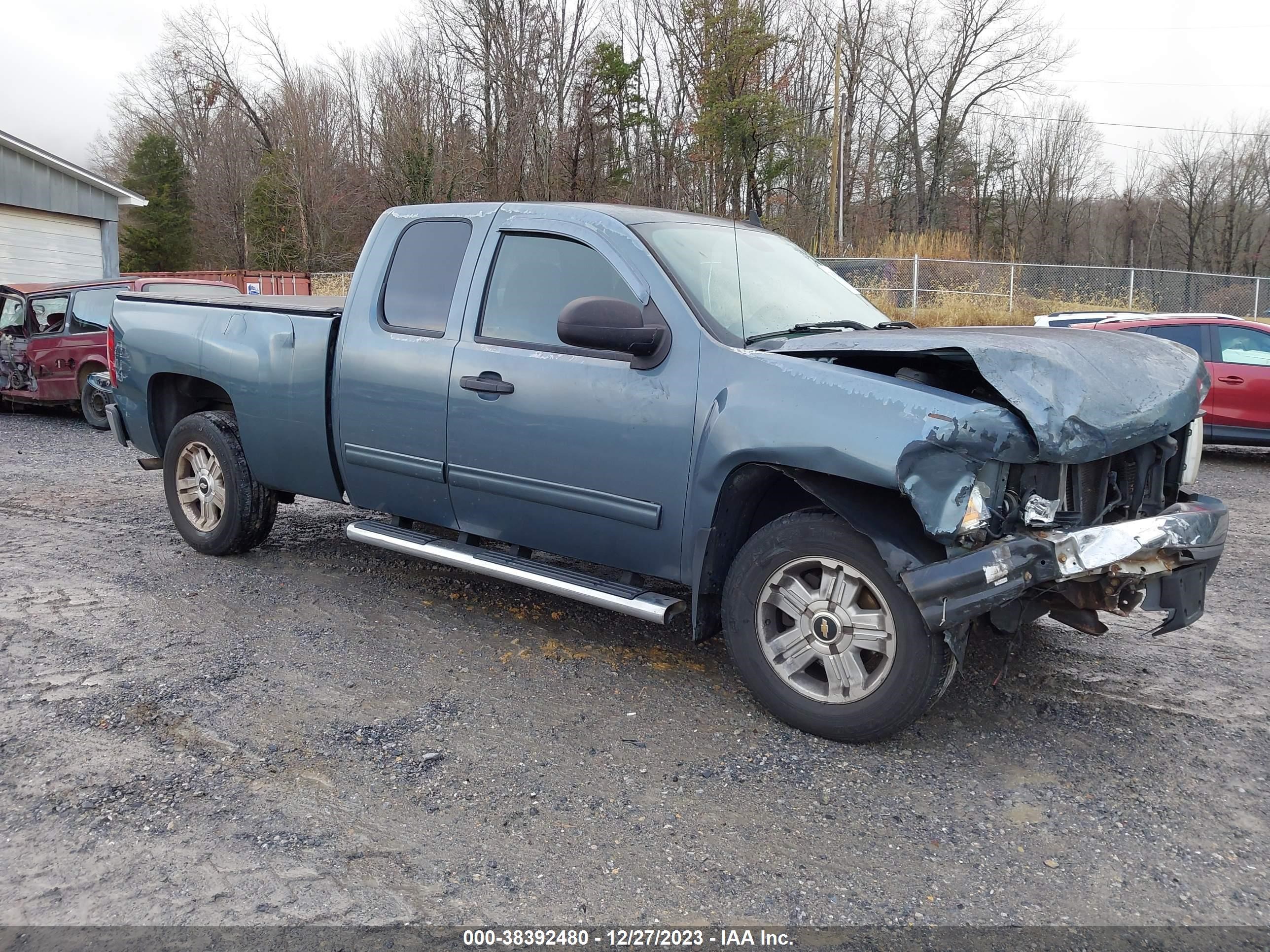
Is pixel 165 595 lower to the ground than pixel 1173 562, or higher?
lower

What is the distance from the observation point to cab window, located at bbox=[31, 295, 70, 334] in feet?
41.0

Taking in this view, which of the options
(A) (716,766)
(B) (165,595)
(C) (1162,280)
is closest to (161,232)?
(C) (1162,280)

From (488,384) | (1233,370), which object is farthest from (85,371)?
(1233,370)

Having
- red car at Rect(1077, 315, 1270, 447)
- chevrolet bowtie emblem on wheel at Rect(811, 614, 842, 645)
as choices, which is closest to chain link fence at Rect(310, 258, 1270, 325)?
red car at Rect(1077, 315, 1270, 447)

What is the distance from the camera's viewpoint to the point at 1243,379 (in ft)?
32.4

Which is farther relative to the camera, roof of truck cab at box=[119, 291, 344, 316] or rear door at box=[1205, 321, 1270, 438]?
rear door at box=[1205, 321, 1270, 438]

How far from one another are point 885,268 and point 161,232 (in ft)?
105

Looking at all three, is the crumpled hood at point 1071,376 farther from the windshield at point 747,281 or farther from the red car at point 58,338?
the red car at point 58,338

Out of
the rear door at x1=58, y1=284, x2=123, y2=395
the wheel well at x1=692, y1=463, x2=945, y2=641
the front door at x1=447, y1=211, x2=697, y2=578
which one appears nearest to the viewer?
the wheel well at x1=692, y1=463, x2=945, y2=641

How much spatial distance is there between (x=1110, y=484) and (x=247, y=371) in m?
4.38

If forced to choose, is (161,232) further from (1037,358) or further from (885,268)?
(1037,358)

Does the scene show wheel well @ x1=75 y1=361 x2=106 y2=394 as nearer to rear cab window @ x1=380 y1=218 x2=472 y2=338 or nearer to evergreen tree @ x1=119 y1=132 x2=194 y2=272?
rear cab window @ x1=380 y1=218 x2=472 y2=338

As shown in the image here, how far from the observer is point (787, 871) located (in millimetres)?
2797

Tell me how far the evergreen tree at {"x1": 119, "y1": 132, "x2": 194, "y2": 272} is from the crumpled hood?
141 ft
